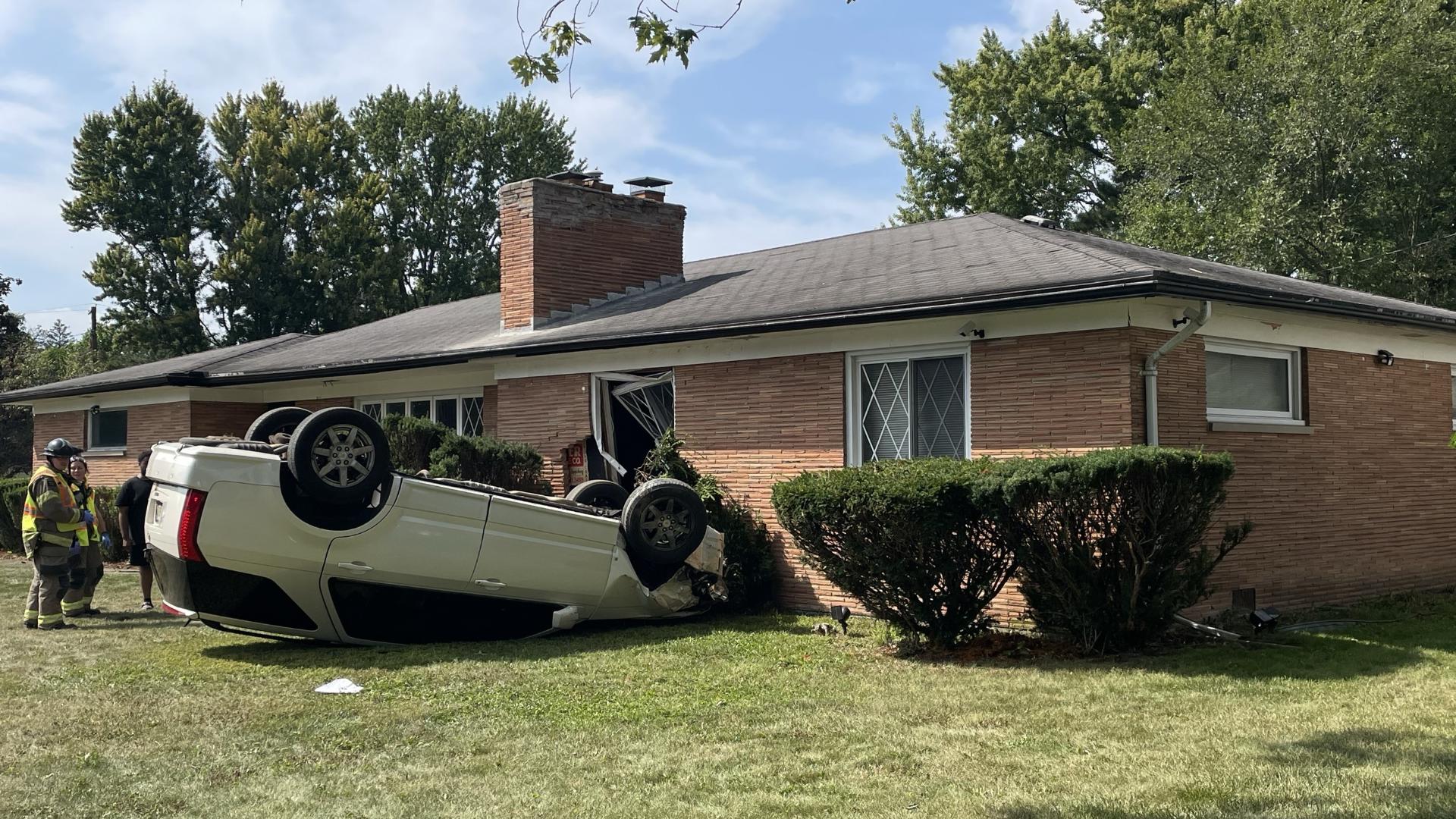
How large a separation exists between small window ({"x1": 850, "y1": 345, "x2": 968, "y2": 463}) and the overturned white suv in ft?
6.24

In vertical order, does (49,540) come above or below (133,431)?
below

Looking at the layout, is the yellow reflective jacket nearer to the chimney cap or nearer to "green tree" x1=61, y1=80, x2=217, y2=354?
the chimney cap

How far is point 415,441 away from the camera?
14.2 meters

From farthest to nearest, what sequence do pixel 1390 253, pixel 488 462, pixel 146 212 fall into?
pixel 146 212, pixel 1390 253, pixel 488 462

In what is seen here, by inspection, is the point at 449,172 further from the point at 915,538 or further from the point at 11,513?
the point at 915,538

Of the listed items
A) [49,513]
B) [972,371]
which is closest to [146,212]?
[49,513]

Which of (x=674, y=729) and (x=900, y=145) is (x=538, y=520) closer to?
(x=674, y=729)

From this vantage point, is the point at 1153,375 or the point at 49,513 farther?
the point at 49,513

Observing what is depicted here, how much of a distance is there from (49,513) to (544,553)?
5.37 meters

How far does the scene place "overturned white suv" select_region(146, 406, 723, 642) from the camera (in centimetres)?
905

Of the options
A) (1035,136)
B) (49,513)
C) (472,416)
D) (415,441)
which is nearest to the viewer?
(49,513)

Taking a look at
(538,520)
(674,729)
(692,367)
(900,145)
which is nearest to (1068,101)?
(900,145)

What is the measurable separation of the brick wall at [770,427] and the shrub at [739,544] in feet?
0.36

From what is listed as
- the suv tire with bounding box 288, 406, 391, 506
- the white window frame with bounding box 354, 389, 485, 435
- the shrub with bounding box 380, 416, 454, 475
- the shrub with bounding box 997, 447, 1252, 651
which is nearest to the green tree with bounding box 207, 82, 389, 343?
the white window frame with bounding box 354, 389, 485, 435
